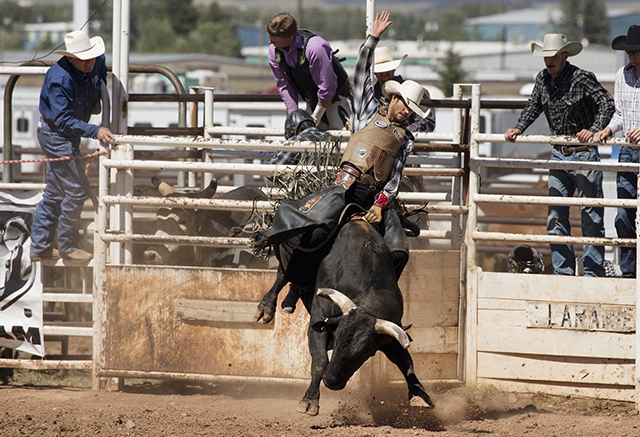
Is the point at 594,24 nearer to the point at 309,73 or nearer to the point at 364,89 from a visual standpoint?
the point at 309,73

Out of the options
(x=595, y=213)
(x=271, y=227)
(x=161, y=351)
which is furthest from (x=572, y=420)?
(x=161, y=351)

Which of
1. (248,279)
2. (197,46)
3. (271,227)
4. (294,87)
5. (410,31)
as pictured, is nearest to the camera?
(271,227)

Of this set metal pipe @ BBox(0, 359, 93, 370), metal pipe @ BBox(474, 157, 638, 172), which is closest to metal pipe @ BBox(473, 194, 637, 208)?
metal pipe @ BBox(474, 157, 638, 172)

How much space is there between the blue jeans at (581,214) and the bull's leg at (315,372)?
244 centimetres

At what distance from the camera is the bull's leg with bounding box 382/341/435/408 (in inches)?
201

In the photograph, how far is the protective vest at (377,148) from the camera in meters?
5.52

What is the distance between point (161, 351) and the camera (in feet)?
22.2

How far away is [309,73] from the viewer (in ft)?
23.5

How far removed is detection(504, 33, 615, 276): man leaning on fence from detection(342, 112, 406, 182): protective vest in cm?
154

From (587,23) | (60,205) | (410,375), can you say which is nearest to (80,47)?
(60,205)

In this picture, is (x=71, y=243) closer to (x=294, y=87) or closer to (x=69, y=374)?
(x=69, y=374)

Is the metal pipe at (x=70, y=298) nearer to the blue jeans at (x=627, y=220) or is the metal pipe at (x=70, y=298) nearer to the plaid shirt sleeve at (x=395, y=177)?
the plaid shirt sleeve at (x=395, y=177)

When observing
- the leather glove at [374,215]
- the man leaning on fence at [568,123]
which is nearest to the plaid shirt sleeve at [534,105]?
the man leaning on fence at [568,123]

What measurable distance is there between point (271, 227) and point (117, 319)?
193 cm
